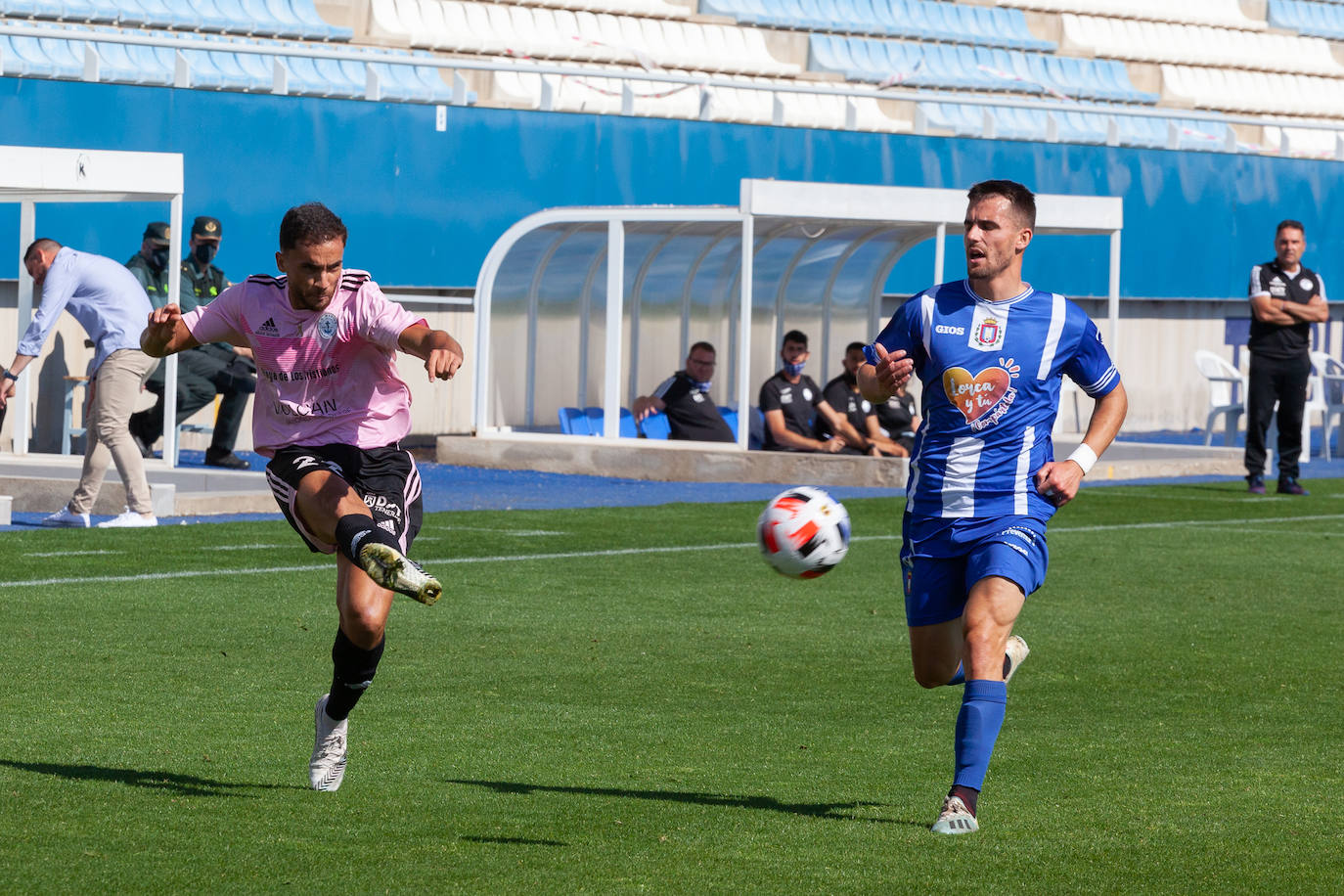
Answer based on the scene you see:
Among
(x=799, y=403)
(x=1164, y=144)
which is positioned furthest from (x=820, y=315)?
(x=1164, y=144)

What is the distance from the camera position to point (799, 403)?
63.3ft

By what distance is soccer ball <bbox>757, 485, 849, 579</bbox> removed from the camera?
648 cm

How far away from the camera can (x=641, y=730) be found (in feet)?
24.3

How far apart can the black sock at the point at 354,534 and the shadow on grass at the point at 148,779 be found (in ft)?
2.43

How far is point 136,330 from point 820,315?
10767 mm

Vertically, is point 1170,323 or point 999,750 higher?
point 1170,323

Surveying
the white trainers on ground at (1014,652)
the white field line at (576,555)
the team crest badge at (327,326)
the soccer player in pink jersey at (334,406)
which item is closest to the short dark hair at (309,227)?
the soccer player in pink jersey at (334,406)

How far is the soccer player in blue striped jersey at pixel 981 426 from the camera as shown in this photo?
608cm

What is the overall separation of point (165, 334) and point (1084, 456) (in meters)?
2.81

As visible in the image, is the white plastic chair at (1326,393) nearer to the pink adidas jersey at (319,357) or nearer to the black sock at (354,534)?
the pink adidas jersey at (319,357)

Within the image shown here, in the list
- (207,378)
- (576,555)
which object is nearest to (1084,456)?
(576,555)

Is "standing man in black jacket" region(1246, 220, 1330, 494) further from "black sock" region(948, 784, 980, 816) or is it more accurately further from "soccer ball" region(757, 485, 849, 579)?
"black sock" region(948, 784, 980, 816)

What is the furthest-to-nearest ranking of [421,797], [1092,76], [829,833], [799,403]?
1. [1092,76]
2. [799,403]
3. [421,797]
4. [829,833]

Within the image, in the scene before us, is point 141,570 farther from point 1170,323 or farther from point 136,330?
point 1170,323
